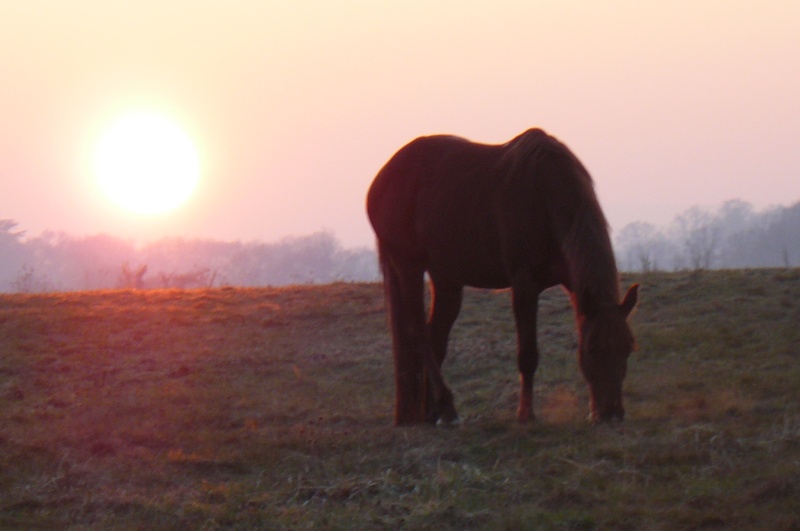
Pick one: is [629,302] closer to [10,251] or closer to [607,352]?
[607,352]

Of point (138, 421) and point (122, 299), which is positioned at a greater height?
point (122, 299)

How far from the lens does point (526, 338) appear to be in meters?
6.66

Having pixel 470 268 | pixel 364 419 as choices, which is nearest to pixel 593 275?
pixel 470 268

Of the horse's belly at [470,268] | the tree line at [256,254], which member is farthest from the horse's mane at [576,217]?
the tree line at [256,254]

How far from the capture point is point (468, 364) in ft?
32.2

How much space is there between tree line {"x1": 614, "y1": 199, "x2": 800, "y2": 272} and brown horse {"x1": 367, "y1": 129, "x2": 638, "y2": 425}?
1156 inches

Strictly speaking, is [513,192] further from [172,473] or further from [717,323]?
[717,323]

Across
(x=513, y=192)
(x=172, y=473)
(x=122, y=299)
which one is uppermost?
(x=513, y=192)

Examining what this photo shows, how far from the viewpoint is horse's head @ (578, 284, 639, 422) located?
602cm

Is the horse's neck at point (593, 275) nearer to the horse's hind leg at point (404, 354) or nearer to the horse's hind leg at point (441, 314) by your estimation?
the horse's hind leg at point (441, 314)

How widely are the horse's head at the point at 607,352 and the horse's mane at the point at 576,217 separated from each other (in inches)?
3.9

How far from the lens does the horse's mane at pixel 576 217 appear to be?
240 inches

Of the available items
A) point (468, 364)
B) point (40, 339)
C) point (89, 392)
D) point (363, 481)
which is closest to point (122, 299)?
point (40, 339)

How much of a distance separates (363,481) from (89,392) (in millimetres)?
4445
